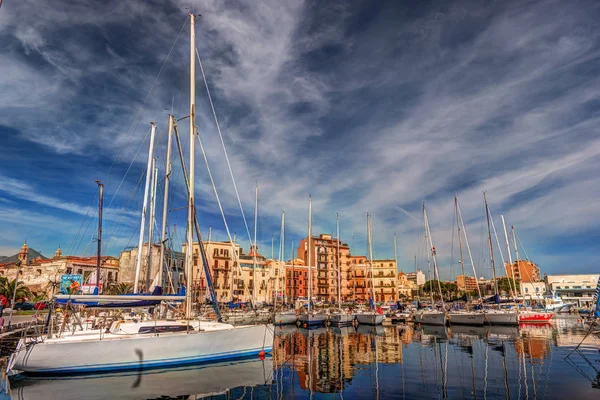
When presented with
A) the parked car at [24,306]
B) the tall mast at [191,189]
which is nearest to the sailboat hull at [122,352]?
the tall mast at [191,189]

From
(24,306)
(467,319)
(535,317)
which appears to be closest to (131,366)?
(467,319)

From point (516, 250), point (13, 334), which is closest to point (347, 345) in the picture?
point (13, 334)

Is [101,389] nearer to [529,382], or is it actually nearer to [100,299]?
[100,299]

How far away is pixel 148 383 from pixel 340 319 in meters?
42.1

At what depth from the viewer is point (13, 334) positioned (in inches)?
1331

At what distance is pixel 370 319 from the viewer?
55906 millimetres

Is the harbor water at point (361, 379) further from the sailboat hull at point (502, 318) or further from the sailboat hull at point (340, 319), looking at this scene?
the sailboat hull at point (340, 319)

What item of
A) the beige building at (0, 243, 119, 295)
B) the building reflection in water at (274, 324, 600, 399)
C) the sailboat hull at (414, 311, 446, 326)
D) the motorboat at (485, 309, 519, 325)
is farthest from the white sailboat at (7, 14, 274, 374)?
the beige building at (0, 243, 119, 295)

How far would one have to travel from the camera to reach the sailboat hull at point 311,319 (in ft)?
181

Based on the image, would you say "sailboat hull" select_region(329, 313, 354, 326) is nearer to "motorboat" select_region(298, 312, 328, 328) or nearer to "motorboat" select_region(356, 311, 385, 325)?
"motorboat" select_region(298, 312, 328, 328)

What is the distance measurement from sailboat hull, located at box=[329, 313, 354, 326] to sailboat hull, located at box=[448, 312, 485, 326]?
14655 mm

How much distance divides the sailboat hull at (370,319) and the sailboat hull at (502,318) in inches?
572

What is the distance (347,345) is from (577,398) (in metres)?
20.4

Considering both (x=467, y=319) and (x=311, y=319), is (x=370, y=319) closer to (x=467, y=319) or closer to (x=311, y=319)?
(x=311, y=319)
